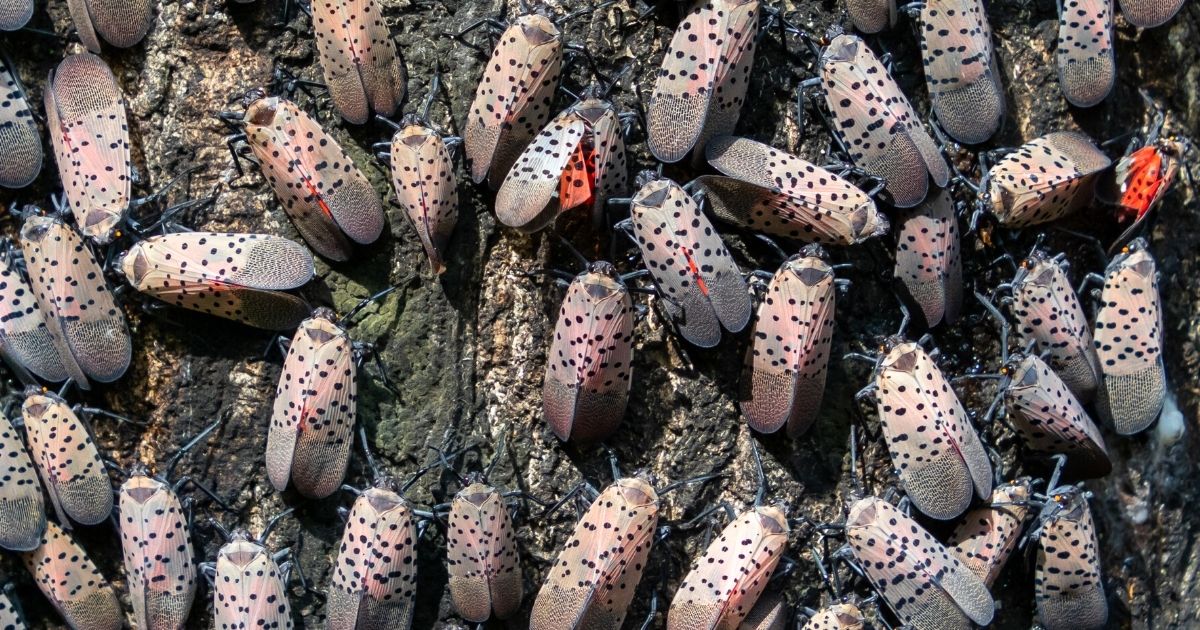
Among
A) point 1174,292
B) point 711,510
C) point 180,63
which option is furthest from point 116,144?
point 1174,292

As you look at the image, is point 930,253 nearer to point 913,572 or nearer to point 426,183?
point 913,572

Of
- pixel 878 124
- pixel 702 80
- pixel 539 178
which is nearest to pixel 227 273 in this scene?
pixel 539 178

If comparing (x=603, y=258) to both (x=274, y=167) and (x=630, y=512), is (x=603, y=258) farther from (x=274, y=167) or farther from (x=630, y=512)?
(x=274, y=167)

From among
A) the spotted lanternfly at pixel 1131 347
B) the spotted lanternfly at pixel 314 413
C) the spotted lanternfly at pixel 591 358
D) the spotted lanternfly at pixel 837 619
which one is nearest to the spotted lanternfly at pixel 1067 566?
the spotted lanternfly at pixel 1131 347

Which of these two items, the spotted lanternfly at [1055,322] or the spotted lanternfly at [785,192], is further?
the spotted lanternfly at [1055,322]

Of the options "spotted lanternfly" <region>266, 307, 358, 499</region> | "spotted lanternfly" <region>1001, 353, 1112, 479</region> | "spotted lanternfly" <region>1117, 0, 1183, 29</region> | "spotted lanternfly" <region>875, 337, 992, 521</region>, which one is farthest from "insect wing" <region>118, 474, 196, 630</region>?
"spotted lanternfly" <region>1117, 0, 1183, 29</region>

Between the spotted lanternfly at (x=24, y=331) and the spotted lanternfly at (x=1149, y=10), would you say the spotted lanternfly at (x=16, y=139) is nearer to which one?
the spotted lanternfly at (x=24, y=331)
